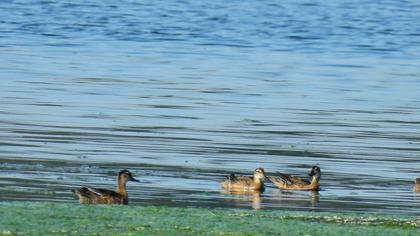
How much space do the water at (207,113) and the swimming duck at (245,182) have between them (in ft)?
0.48

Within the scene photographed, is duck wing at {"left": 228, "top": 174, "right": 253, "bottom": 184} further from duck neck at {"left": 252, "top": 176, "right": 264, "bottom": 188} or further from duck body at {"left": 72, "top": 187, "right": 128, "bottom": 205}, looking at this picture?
duck body at {"left": 72, "top": 187, "right": 128, "bottom": 205}

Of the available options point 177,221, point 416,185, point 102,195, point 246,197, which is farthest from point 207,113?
point 177,221

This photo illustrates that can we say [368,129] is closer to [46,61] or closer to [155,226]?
[155,226]

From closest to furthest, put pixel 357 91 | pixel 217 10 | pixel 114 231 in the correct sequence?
pixel 114 231, pixel 357 91, pixel 217 10

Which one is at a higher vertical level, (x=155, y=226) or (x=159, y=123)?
(x=159, y=123)

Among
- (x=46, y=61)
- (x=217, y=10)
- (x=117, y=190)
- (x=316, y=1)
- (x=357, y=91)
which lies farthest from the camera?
(x=316, y=1)

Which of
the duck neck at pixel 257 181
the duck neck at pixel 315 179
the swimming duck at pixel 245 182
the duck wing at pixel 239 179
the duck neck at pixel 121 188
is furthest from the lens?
the duck neck at pixel 315 179

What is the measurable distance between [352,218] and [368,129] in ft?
29.4

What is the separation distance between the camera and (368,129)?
23.9 m

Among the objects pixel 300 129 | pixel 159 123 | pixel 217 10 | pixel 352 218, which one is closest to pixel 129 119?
pixel 159 123

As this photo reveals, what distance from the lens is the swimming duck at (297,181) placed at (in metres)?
18.4

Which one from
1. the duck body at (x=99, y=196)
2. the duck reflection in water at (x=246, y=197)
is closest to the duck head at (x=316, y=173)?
the duck reflection in water at (x=246, y=197)

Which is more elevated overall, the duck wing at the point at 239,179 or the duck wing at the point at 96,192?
the duck wing at the point at 239,179

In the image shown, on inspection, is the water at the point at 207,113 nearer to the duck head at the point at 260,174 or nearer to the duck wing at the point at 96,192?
the duck head at the point at 260,174
